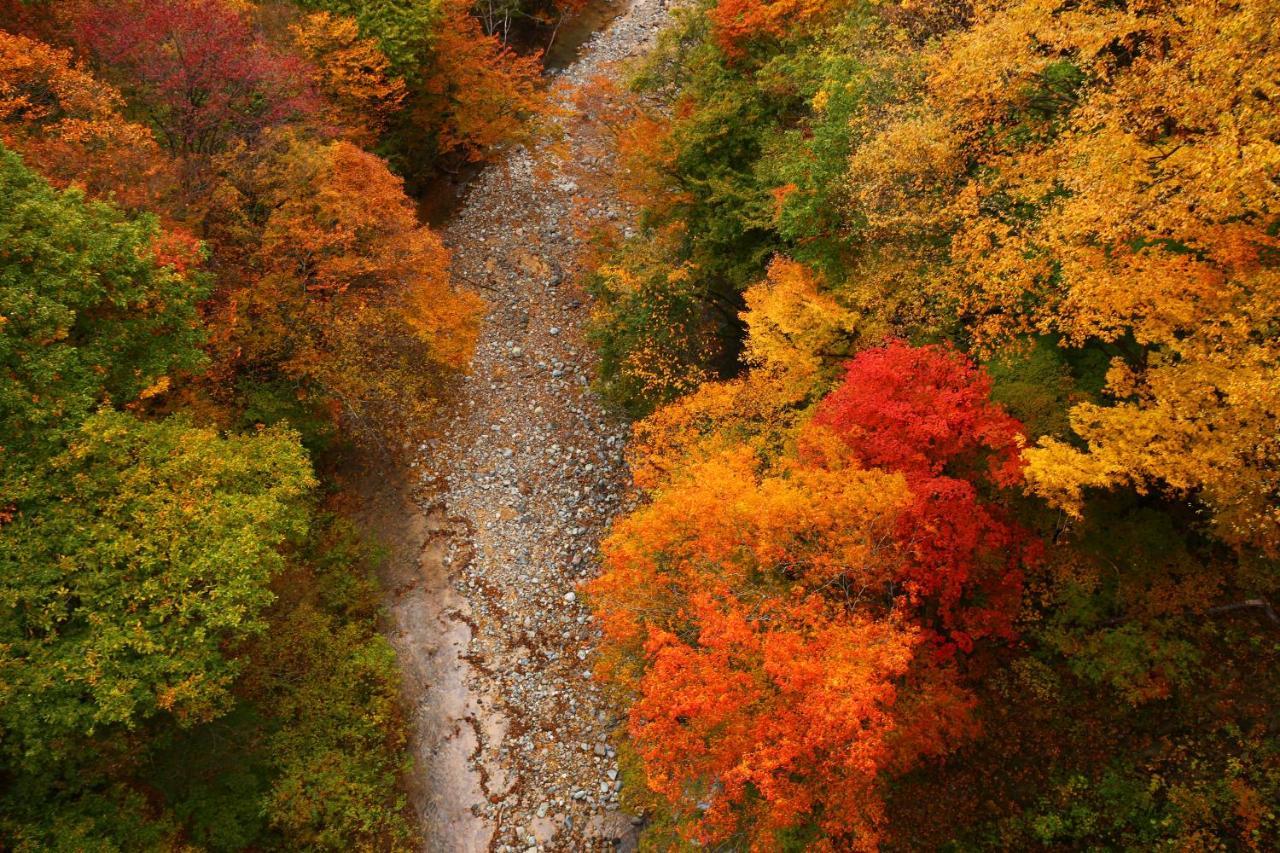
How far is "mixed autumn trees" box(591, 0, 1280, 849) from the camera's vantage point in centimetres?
1194

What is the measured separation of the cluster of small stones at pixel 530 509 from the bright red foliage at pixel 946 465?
446 inches

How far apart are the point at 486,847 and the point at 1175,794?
16485mm

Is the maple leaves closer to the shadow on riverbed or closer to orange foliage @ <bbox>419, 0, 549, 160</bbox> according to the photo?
the shadow on riverbed

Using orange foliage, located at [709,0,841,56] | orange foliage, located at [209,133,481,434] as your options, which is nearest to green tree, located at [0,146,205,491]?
orange foliage, located at [209,133,481,434]

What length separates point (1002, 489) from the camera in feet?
51.0

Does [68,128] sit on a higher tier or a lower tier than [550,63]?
higher

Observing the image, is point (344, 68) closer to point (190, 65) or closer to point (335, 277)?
point (190, 65)

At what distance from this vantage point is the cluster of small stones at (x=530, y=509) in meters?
20.5

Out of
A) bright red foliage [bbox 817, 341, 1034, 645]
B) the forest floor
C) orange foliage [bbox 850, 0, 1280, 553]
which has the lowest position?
the forest floor

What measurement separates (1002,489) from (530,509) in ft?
53.3

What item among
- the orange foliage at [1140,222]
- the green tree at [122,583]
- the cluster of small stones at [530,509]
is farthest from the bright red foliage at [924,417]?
the green tree at [122,583]

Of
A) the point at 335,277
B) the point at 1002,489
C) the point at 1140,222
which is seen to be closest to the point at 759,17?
the point at 335,277

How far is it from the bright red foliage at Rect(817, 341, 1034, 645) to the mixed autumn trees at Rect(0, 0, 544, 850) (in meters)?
13.7

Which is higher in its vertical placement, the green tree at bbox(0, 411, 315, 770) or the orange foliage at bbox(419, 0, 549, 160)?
the orange foliage at bbox(419, 0, 549, 160)
